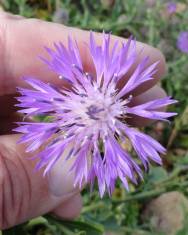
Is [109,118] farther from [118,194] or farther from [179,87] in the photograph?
[179,87]

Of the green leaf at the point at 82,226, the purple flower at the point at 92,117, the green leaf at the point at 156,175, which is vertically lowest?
the green leaf at the point at 82,226

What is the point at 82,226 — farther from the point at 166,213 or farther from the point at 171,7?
the point at 171,7

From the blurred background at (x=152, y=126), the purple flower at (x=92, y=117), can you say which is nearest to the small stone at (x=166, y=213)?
the blurred background at (x=152, y=126)

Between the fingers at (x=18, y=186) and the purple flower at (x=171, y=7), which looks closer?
the fingers at (x=18, y=186)

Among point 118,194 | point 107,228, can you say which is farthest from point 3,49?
point 118,194

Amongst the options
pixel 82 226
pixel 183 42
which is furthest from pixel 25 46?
pixel 183 42

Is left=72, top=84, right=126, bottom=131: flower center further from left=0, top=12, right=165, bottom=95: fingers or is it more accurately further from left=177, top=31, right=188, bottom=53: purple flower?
left=177, top=31, right=188, bottom=53: purple flower

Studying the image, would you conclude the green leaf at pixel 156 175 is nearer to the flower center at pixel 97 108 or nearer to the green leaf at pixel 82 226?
the green leaf at pixel 82 226
